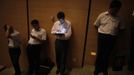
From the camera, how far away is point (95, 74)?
12.1ft

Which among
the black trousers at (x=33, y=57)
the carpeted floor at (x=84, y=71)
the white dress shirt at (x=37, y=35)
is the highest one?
the white dress shirt at (x=37, y=35)

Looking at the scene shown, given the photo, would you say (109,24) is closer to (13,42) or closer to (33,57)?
(33,57)

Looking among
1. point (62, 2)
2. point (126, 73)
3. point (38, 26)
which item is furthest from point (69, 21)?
point (126, 73)

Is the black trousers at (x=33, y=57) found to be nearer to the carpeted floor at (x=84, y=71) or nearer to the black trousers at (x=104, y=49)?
the carpeted floor at (x=84, y=71)

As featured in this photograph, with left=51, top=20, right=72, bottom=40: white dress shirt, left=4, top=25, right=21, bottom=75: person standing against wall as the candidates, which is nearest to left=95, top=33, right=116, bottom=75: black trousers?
left=51, top=20, right=72, bottom=40: white dress shirt

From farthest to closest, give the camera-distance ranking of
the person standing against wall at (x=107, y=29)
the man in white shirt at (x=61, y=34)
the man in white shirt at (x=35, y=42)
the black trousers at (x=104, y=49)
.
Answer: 1. the man in white shirt at (x=35, y=42)
2. the man in white shirt at (x=61, y=34)
3. the black trousers at (x=104, y=49)
4. the person standing against wall at (x=107, y=29)

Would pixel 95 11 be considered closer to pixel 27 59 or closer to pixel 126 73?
pixel 126 73

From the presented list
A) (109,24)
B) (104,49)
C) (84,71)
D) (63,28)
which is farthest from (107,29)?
(84,71)

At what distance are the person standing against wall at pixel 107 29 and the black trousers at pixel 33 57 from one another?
52.3 inches

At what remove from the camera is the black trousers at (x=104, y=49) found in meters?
3.42

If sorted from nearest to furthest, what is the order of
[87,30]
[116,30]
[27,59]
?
[116,30], [87,30], [27,59]

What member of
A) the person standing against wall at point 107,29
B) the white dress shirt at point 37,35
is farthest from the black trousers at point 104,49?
the white dress shirt at point 37,35

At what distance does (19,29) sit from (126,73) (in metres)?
2.61

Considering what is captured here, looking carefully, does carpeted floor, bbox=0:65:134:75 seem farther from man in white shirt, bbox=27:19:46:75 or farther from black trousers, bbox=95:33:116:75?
man in white shirt, bbox=27:19:46:75
